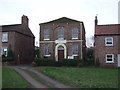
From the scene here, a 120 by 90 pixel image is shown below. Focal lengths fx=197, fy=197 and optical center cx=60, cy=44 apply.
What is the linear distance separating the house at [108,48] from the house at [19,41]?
50.3 feet

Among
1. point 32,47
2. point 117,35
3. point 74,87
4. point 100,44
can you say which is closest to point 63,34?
point 100,44

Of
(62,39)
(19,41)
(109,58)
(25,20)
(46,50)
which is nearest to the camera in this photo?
(109,58)

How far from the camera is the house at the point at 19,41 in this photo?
37.2 m

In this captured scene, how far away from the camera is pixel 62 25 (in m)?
36.1

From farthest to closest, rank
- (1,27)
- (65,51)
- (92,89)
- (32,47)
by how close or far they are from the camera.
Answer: (32,47), (1,27), (65,51), (92,89)

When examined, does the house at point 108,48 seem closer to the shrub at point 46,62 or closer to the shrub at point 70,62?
the shrub at point 70,62

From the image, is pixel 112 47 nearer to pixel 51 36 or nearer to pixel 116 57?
pixel 116 57

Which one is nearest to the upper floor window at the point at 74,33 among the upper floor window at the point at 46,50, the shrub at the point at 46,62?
the upper floor window at the point at 46,50

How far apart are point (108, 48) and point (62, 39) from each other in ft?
27.6

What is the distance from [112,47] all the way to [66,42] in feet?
26.9

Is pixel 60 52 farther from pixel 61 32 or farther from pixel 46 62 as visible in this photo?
pixel 46 62

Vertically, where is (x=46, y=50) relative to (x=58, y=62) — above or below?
above

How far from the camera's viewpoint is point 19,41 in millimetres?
39438

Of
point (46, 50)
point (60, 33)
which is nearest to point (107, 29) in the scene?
point (60, 33)
